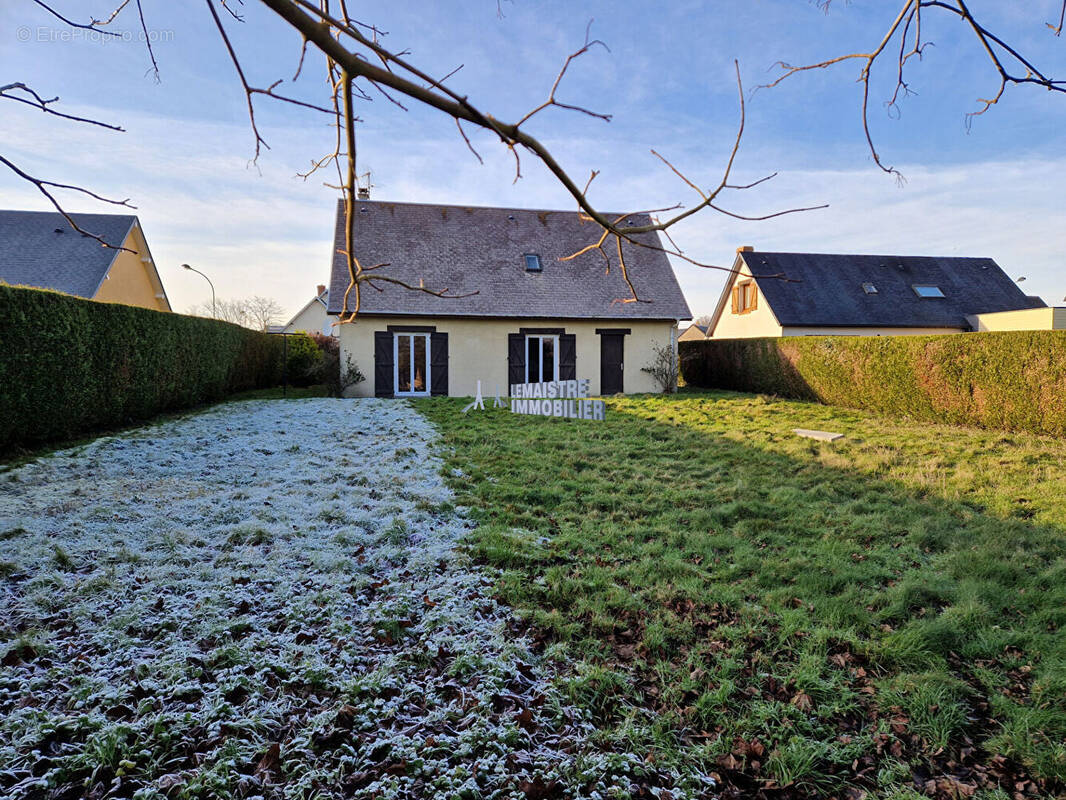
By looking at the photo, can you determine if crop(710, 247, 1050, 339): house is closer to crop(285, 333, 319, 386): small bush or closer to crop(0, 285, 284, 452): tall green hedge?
crop(285, 333, 319, 386): small bush

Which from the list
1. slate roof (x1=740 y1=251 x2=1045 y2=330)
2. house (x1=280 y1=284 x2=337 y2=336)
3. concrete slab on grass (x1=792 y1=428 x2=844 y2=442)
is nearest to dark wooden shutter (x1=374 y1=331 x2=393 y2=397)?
concrete slab on grass (x1=792 y1=428 x2=844 y2=442)

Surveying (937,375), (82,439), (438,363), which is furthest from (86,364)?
(937,375)

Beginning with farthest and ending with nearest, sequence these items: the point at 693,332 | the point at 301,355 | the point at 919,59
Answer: the point at 693,332 → the point at 301,355 → the point at 919,59

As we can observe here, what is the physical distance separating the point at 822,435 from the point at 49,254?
2230cm

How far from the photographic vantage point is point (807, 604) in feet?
11.1

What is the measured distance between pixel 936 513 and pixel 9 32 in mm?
6983

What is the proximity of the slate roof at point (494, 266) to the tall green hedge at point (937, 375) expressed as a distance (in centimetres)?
358

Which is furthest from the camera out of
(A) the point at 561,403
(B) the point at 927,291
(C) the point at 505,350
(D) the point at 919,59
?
(B) the point at 927,291

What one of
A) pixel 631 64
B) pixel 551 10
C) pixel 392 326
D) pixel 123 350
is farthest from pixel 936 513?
pixel 392 326

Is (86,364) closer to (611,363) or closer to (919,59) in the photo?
(919,59)

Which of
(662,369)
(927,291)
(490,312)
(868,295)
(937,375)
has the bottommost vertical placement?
(937,375)

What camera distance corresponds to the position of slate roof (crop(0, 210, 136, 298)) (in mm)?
16312

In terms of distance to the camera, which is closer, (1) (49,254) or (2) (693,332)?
(1) (49,254)

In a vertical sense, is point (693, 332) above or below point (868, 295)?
above
